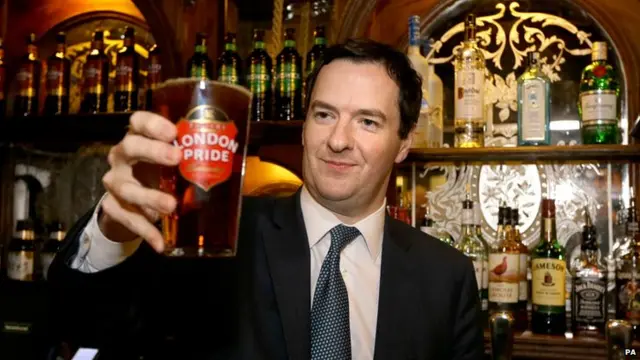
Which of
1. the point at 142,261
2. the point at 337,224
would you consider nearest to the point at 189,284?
the point at 142,261

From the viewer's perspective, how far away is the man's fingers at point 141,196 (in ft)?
2.59

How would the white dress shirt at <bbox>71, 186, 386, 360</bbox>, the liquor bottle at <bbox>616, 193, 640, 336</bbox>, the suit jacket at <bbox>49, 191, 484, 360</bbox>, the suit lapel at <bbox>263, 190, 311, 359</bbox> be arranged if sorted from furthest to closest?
the liquor bottle at <bbox>616, 193, 640, 336</bbox>, the white dress shirt at <bbox>71, 186, 386, 360</bbox>, the suit lapel at <bbox>263, 190, 311, 359</bbox>, the suit jacket at <bbox>49, 191, 484, 360</bbox>

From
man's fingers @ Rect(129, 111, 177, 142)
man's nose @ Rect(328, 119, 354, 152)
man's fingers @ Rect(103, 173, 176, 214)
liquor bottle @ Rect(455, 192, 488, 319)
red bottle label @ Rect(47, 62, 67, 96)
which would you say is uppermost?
red bottle label @ Rect(47, 62, 67, 96)

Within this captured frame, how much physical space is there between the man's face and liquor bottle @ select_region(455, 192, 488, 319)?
67cm

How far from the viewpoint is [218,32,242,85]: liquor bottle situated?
2.26 metres

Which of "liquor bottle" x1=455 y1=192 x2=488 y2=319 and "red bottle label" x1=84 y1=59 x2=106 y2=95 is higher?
"red bottle label" x1=84 y1=59 x2=106 y2=95

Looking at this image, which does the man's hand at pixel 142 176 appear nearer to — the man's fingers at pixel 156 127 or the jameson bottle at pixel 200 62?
the man's fingers at pixel 156 127

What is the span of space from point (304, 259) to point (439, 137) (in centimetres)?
100

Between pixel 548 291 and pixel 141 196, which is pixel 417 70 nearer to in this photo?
pixel 548 291

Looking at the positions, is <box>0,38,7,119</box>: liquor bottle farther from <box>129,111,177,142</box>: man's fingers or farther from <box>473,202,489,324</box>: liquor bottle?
<box>129,111,177,142</box>: man's fingers

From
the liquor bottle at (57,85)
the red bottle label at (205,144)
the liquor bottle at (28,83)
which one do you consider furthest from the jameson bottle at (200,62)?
the red bottle label at (205,144)

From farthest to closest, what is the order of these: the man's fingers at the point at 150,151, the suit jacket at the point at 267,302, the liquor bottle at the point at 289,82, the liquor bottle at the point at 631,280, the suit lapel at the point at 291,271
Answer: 1. the liquor bottle at the point at 289,82
2. the liquor bottle at the point at 631,280
3. the suit lapel at the point at 291,271
4. the suit jacket at the point at 267,302
5. the man's fingers at the point at 150,151

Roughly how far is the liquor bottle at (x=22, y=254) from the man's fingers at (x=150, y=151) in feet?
5.98

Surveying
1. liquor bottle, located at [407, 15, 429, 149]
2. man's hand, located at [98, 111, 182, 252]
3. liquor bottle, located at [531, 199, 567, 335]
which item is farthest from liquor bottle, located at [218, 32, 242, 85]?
man's hand, located at [98, 111, 182, 252]
